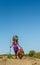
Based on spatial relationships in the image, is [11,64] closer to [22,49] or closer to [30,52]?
[22,49]

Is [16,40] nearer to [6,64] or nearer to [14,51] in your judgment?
[14,51]

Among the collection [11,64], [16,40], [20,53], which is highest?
[16,40]

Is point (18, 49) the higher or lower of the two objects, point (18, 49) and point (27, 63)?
the higher

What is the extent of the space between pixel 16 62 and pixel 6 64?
1.98ft

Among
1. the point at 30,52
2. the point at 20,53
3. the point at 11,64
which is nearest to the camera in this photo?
the point at 11,64

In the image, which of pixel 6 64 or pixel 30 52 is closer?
pixel 6 64

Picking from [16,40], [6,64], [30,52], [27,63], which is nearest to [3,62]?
[6,64]

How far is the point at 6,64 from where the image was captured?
44.2 feet

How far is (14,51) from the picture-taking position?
610 inches

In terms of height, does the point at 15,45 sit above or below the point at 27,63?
above

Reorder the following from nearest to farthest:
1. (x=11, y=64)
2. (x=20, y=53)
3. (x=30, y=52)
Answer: (x=11, y=64) → (x=20, y=53) → (x=30, y=52)

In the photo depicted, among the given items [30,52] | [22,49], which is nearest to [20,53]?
[22,49]

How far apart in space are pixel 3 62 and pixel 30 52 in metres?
4.72

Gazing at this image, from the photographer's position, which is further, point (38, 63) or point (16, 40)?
point (16, 40)
